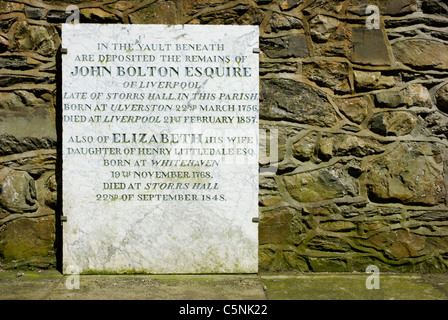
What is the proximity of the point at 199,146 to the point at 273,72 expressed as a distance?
76 cm

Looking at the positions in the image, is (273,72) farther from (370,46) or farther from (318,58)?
(370,46)

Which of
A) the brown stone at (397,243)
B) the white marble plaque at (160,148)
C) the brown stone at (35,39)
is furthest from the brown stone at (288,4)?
the brown stone at (397,243)

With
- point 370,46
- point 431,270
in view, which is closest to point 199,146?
point 370,46

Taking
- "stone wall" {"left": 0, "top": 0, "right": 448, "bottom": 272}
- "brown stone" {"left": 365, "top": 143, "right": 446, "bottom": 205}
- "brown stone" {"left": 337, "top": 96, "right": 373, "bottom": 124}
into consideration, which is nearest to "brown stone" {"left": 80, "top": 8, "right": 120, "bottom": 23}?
"stone wall" {"left": 0, "top": 0, "right": 448, "bottom": 272}

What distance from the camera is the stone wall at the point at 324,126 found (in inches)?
124

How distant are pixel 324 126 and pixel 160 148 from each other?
1190 mm

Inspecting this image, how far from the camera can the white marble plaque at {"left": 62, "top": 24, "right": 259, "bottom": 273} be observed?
10.1 ft

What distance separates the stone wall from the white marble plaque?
0.51 ft

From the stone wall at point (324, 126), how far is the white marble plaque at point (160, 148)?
0.15m

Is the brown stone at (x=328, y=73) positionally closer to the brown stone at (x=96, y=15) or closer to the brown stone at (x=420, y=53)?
the brown stone at (x=420, y=53)

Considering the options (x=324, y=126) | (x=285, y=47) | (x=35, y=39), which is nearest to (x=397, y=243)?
(x=324, y=126)

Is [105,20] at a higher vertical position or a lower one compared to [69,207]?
higher

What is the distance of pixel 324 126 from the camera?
319 centimetres

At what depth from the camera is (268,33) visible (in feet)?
10.4
